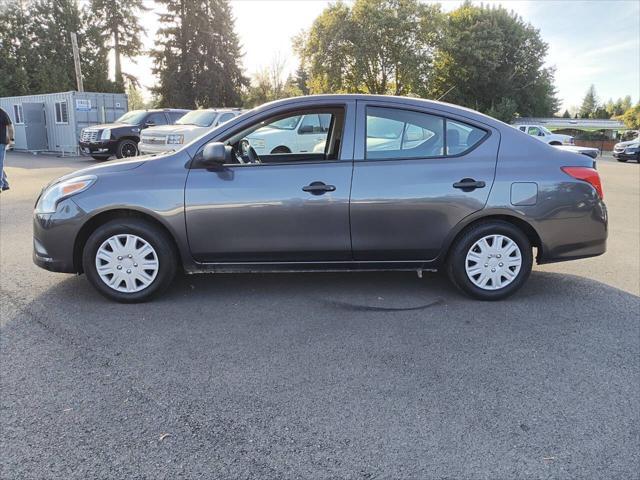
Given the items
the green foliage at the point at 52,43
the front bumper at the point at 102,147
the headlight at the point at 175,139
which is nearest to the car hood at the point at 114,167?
the headlight at the point at 175,139

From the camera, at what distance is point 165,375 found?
307 cm

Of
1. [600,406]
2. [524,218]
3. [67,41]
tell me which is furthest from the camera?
[67,41]

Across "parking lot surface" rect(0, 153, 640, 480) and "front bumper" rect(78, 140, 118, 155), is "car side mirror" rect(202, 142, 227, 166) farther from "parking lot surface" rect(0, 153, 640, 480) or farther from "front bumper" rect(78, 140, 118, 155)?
"front bumper" rect(78, 140, 118, 155)

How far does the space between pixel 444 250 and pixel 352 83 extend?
36.2 m

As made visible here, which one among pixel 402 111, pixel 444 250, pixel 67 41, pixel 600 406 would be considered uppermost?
pixel 67 41

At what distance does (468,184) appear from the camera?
13.7ft

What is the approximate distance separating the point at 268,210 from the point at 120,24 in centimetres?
5081

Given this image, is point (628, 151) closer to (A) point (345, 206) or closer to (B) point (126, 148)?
(B) point (126, 148)

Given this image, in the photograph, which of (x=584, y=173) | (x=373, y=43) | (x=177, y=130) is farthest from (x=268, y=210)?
(x=373, y=43)

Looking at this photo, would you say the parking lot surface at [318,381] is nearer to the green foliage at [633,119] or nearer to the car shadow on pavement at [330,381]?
the car shadow on pavement at [330,381]

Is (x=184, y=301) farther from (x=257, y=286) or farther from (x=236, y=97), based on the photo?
(x=236, y=97)

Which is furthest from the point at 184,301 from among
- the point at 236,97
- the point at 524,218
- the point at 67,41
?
the point at 67,41

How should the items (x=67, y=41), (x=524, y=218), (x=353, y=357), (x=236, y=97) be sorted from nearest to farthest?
(x=353, y=357) → (x=524, y=218) → (x=236, y=97) → (x=67, y=41)

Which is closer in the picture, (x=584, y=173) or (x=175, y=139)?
(x=584, y=173)
